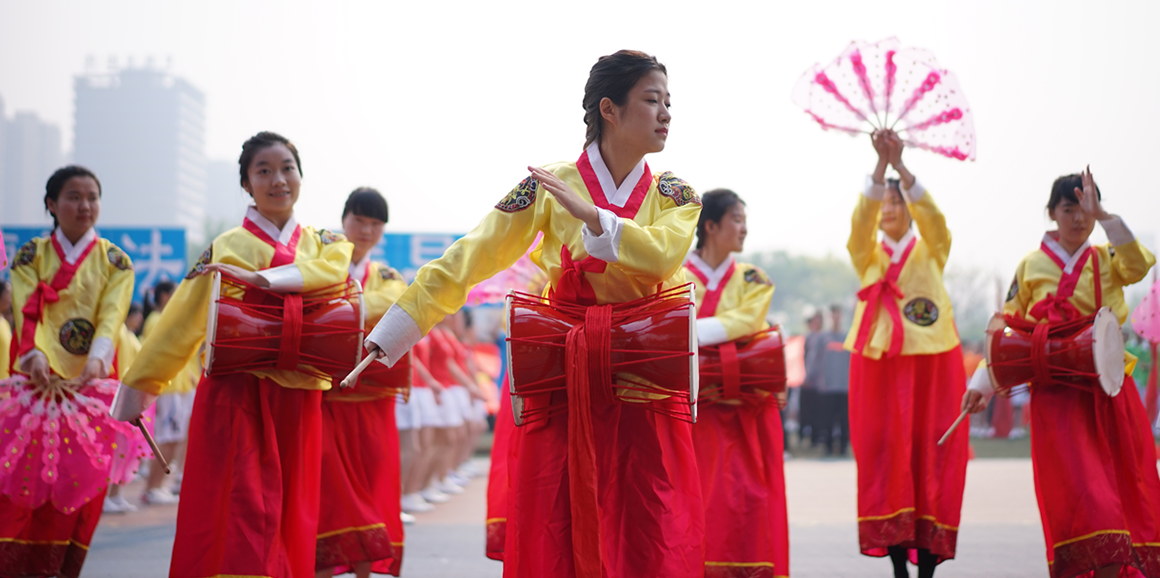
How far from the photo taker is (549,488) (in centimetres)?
256

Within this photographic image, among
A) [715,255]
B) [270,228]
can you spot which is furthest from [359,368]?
[715,255]

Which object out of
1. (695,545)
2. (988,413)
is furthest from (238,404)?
(988,413)

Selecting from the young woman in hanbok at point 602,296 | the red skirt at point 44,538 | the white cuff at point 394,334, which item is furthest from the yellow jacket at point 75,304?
the young woman in hanbok at point 602,296

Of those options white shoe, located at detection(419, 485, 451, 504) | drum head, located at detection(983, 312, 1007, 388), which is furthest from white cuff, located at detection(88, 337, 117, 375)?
white shoe, located at detection(419, 485, 451, 504)

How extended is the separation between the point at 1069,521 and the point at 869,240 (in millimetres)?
1515

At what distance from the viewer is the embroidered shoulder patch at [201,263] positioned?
3.34m

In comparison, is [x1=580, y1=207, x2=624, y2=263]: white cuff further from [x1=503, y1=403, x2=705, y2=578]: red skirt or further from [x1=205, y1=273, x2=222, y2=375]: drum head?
[x1=205, y1=273, x2=222, y2=375]: drum head

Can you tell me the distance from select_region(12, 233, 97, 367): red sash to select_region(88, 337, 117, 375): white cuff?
0.27m

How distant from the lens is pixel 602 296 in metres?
2.69

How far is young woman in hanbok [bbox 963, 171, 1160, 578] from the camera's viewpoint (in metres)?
3.75

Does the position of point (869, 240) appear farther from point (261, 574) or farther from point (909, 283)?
point (261, 574)

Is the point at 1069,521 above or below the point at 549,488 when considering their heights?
below

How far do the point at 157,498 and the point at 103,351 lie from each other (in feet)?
14.4

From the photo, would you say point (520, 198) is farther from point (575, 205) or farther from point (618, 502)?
point (618, 502)
